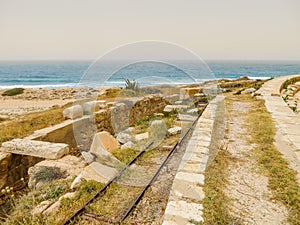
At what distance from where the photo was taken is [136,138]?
19.7 ft

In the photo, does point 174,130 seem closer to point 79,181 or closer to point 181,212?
point 79,181

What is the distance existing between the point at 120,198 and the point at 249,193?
5.92 ft

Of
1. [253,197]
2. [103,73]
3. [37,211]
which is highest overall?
[103,73]

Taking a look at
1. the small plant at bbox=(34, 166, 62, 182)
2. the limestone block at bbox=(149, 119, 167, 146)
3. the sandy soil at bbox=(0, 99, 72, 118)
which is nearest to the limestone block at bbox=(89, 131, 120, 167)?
the small plant at bbox=(34, 166, 62, 182)

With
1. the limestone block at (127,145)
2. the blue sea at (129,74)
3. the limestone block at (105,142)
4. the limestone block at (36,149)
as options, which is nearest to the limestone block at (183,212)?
the limestone block at (127,145)

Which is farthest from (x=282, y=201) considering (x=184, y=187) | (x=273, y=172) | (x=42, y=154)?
(x=42, y=154)

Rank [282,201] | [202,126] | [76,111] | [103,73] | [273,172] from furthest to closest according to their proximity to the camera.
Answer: [76,111] → [103,73] → [202,126] → [273,172] → [282,201]

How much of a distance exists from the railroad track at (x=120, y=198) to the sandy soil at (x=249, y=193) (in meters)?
1.23

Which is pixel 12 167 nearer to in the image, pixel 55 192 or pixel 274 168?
pixel 55 192

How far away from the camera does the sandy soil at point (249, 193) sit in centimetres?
268

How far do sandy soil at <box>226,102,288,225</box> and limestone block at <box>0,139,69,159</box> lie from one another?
367cm

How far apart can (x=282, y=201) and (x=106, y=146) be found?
369cm

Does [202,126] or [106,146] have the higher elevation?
[202,126]

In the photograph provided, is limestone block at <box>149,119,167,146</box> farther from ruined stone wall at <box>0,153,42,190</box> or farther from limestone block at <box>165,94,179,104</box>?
limestone block at <box>165,94,179,104</box>
